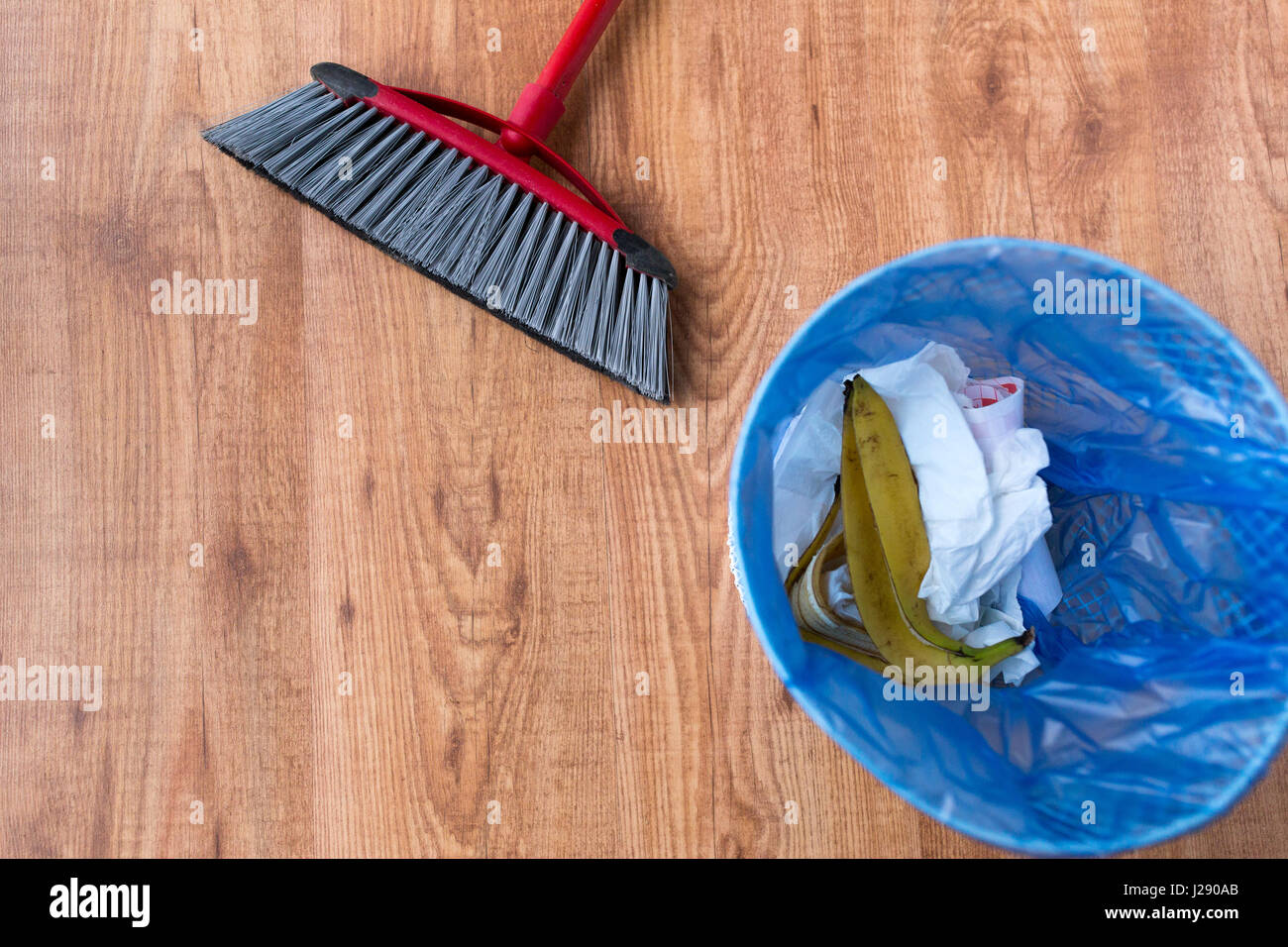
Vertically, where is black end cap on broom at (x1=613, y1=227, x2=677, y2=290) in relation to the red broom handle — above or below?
below

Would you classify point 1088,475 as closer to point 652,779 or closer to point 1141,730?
point 1141,730

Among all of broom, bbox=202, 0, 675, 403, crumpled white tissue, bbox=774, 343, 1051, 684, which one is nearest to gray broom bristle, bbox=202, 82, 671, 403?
broom, bbox=202, 0, 675, 403

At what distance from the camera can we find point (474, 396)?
597 mm

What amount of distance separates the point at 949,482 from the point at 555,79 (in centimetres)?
37

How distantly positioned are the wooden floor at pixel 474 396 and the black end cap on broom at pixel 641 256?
42 millimetres

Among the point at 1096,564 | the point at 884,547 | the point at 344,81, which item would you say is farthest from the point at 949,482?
the point at 344,81

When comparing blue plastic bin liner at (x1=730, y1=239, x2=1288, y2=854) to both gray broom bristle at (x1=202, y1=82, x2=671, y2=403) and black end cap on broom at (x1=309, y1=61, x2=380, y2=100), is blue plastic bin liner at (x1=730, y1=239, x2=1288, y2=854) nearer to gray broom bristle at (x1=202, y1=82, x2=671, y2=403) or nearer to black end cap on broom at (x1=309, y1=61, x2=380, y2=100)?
gray broom bristle at (x1=202, y1=82, x2=671, y2=403)

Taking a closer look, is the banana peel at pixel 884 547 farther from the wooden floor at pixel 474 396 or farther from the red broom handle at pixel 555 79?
the red broom handle at pixel 555 79

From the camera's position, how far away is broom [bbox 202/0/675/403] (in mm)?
565

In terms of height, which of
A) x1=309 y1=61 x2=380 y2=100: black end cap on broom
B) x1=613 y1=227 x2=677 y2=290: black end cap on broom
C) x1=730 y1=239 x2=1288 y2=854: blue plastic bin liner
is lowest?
x1=730 y1=239 x2=1288 y2=854: blue plastic bin liner

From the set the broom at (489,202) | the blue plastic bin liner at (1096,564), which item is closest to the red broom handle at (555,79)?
the broom at (489,202)

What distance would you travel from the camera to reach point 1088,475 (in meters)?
0.59

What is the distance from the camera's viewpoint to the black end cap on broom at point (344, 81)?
561mm

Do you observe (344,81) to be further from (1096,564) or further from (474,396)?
(1096,564)
